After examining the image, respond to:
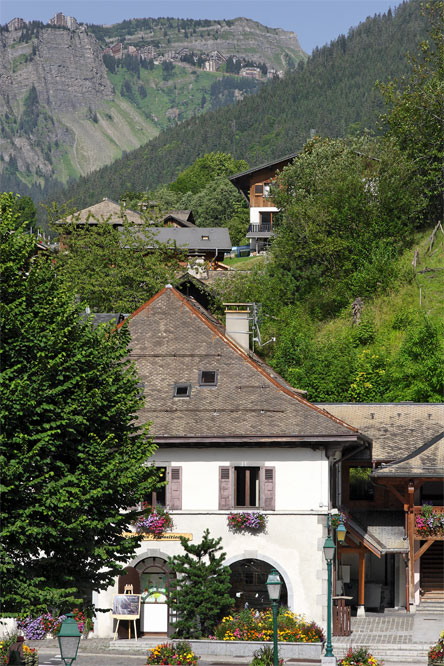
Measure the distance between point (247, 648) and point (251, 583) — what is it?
3.62m

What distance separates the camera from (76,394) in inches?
1087

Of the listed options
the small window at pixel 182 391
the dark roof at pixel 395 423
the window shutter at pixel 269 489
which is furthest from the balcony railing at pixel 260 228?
the window shutter at pixel 269 489

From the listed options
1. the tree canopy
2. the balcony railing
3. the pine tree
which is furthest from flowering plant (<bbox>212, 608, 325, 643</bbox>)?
the balcony railing

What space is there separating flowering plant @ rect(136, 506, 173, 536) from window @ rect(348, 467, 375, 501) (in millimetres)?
9260

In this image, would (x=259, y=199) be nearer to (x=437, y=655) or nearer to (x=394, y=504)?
(x=394, y=504)

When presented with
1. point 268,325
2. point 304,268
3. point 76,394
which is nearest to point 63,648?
point 76,394

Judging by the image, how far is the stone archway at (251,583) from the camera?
38344 mm

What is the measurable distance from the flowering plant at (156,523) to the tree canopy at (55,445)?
809 centimetres

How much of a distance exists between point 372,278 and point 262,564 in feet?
104

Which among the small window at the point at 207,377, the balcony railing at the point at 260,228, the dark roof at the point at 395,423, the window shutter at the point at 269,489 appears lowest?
the window shutter at the point at 269,489

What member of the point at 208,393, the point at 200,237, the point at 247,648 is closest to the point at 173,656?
the point at 247,648

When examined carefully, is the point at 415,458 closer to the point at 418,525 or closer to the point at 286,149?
the point at 418,525

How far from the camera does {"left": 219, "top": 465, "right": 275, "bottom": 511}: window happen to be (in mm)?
38125

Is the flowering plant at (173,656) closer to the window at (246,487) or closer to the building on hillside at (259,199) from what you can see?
the window at (246,487)
